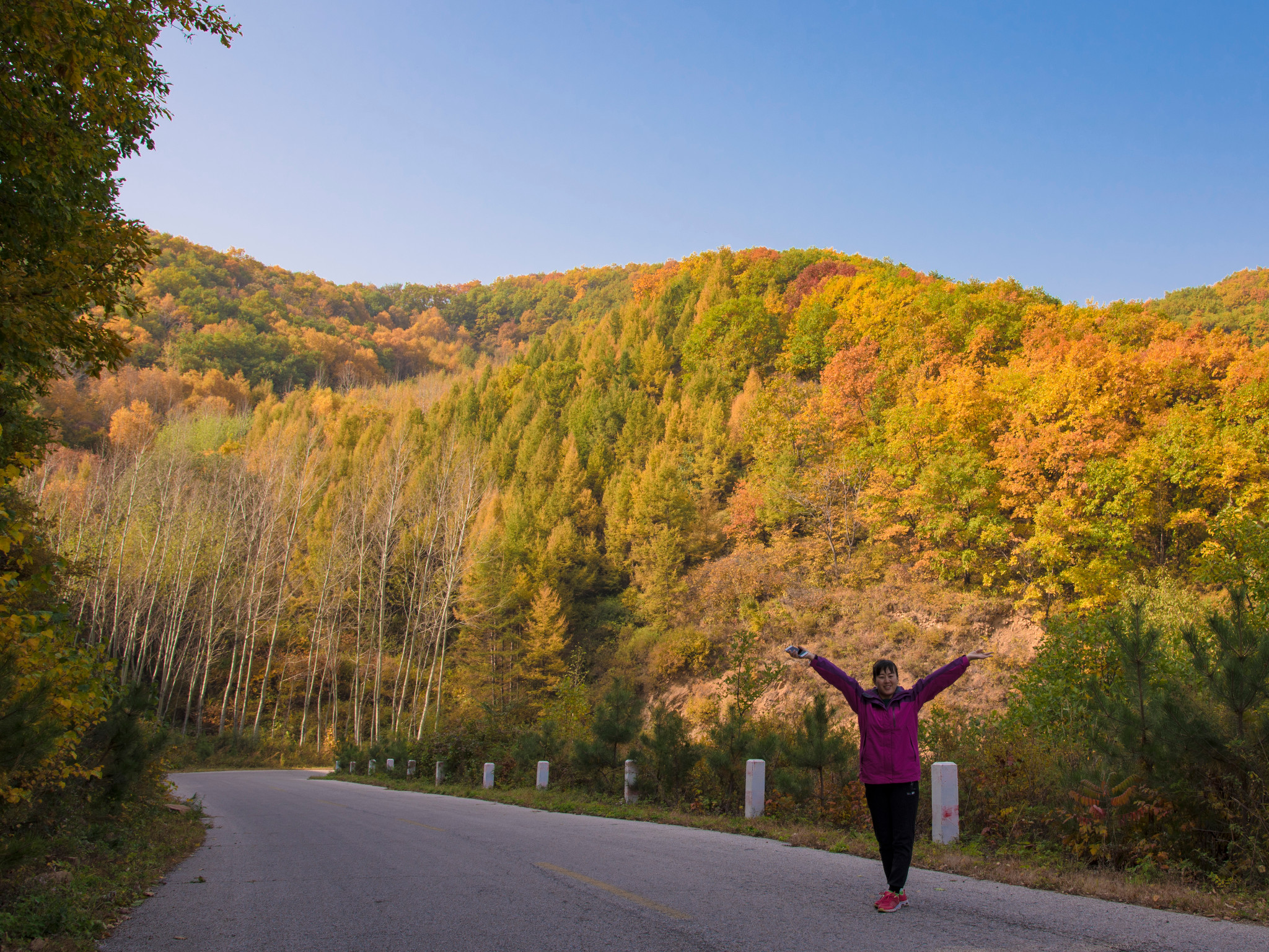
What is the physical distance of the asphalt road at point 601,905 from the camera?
3918mm

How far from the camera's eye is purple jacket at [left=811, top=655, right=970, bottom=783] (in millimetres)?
4684

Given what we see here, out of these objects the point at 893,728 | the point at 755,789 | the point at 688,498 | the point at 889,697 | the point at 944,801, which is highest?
the point at 688,498

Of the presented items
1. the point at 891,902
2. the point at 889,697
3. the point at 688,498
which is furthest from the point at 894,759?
the point at 688,498

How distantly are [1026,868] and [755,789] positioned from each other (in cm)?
467

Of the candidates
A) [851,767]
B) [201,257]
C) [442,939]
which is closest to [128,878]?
[442,939]

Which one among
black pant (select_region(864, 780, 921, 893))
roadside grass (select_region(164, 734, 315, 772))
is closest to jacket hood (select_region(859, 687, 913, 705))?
black pant (select_region(864, 780, 921, 893))

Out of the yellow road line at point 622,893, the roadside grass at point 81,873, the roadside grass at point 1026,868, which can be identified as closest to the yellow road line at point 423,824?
the roadside grass at point 81,873

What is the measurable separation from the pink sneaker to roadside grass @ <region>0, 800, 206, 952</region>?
4521 millimetres

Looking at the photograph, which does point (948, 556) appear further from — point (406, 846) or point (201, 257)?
point (201, 257)

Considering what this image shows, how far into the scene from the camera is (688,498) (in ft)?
160

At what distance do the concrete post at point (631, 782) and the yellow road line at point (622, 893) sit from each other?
691cm

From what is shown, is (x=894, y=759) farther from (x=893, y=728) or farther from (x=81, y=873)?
(x=81, y=873)

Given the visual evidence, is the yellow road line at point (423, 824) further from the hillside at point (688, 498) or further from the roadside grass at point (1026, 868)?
the hillside at point (688, 498)

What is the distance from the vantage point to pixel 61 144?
6086 mm
